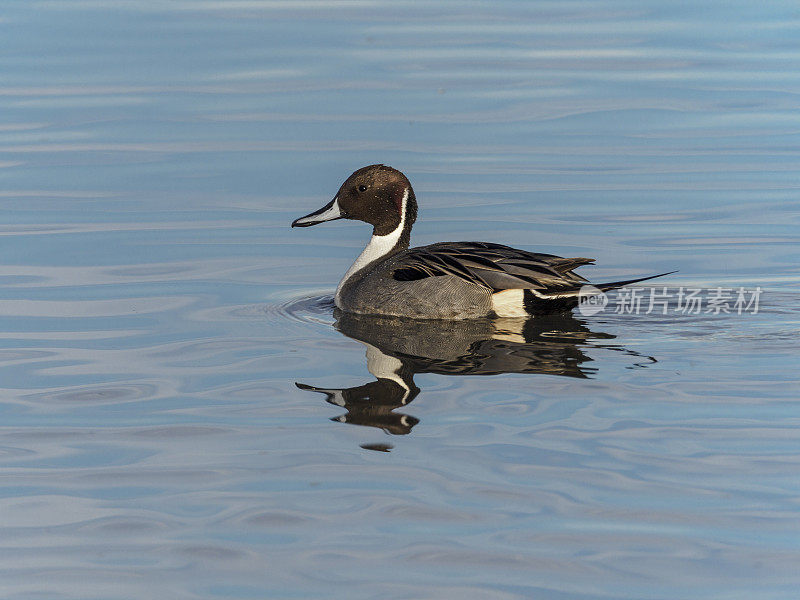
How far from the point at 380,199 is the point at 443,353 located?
2.32 meters

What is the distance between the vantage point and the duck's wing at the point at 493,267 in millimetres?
9289

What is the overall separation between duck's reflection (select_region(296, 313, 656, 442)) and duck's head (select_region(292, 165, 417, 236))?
114cm

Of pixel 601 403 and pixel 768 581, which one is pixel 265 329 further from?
pixel 768 581

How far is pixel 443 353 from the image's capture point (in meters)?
8.57

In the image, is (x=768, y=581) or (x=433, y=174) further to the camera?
(x=433, y=174)

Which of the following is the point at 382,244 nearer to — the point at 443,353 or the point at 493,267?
the point at 493,267

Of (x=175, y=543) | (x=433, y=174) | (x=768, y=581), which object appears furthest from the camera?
(x=433, y=174)

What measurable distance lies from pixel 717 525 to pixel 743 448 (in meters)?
0.99

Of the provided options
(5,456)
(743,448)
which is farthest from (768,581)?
(5,456)

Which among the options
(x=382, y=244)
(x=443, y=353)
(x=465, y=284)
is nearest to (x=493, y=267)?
(x=465, y=284)

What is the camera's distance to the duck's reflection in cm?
754

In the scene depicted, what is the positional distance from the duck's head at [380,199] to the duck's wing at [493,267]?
840mm

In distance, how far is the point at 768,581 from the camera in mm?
5188

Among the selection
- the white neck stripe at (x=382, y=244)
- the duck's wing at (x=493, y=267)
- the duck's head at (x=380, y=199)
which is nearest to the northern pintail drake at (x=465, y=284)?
the duck's wing at (x=493, y=267)
